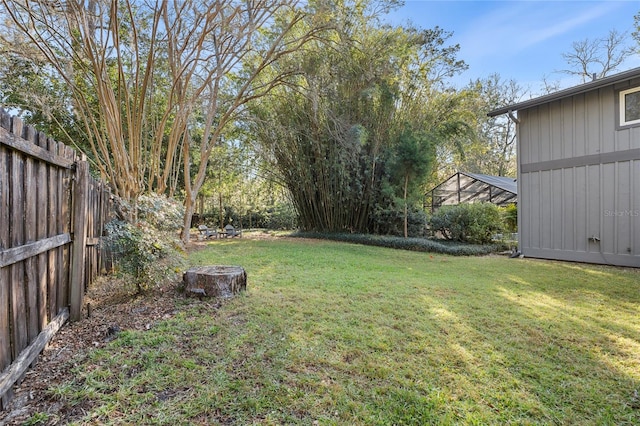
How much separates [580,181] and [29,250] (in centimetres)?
778

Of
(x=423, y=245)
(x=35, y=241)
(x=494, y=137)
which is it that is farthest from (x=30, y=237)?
(x=494, y=137)

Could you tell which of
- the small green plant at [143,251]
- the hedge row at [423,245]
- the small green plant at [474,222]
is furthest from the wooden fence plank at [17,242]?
the small green plant at [474,222]

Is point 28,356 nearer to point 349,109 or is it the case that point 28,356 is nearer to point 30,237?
point 30,237

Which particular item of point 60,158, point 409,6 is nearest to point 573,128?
point 409,6

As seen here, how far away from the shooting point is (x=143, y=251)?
9.76 ft

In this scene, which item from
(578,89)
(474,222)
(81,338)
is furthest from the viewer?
(474,222)

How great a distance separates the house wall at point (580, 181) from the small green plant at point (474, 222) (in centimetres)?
112

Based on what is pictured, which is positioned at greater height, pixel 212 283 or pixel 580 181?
pixel 580 181

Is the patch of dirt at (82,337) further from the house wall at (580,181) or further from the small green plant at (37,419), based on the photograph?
the house wall at (580,181)

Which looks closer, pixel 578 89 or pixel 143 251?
pixel 143 251

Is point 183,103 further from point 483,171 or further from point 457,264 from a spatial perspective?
point 483,171

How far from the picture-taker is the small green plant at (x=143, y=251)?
295 centimetres

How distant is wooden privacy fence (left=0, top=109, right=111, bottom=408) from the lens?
1540 mm

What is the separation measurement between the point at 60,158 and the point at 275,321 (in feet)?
6.70
